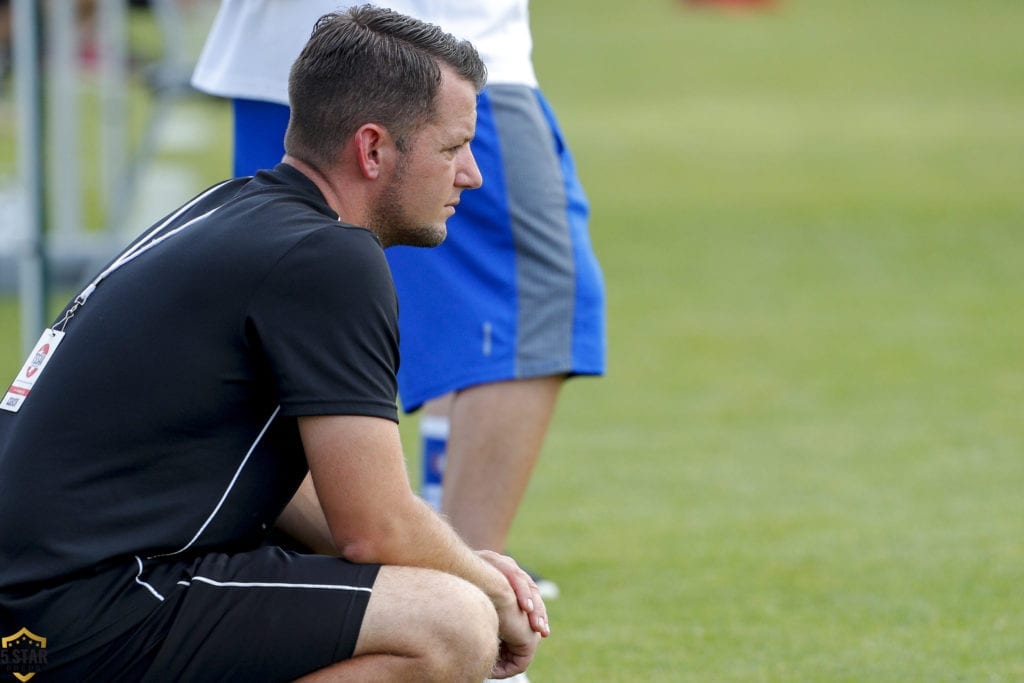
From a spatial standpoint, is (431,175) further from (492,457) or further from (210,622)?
(492,457)

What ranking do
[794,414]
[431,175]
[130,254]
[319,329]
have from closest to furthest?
[319,329] < [130,254] < [431,175] < [794,414]

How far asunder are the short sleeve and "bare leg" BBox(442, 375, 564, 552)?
4.30 ft

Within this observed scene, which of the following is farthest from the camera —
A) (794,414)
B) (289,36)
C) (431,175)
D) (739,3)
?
(739,3)

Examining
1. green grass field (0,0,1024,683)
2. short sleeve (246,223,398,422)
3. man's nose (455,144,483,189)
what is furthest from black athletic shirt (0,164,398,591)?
green grass field (0,0,1024,683)

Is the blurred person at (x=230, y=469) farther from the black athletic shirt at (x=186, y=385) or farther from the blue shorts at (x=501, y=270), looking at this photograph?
the blue shorts at (x=501, y=270)

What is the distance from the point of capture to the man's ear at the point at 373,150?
2.93 m

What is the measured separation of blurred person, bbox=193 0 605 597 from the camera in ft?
13.1

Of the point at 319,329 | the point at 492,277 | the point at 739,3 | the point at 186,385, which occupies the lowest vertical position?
the point at 739,3

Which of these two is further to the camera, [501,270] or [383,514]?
[501,270]

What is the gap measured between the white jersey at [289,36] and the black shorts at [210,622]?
148 cm

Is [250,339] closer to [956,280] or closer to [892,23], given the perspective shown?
[956,280]

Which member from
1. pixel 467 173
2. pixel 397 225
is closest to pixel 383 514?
pixel 397 225

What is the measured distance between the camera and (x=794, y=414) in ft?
22.6

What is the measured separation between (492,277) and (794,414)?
3108mm
